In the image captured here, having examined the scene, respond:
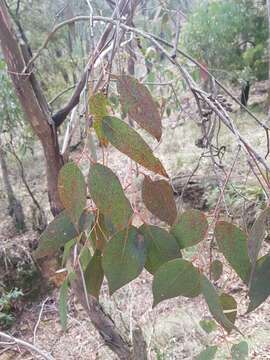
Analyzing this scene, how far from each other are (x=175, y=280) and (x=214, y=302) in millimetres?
35

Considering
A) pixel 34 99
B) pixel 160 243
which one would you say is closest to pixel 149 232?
pixel 160 243

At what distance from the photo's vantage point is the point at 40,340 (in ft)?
5.81

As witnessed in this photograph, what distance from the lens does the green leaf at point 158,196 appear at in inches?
14.9

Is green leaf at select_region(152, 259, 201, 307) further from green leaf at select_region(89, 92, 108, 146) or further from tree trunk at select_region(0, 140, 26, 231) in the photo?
tree trunk at select_region(0, 140, 26, 231)

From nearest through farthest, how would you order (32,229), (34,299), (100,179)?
(100,179) < (34,299) < (32,229)

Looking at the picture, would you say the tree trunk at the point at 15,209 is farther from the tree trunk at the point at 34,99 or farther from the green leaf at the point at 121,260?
the green leaf at the point at 121,260

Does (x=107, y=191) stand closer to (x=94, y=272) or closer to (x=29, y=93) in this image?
(x=94, y=272)

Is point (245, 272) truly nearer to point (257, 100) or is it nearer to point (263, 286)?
point (263, 286)

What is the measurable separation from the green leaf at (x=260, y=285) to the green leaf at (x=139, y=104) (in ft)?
0.45

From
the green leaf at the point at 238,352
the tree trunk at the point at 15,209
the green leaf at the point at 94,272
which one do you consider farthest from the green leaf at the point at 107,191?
the tree trunk at the point at 15,209

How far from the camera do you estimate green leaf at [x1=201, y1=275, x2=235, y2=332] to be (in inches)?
13.4

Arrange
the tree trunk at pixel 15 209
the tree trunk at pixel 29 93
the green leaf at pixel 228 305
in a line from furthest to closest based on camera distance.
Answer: the tree trunk at pixel 15 209 → the tree trunk at pixel 29 93 → the green leaf at pixel 228 305

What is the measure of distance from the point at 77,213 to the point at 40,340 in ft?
5.21

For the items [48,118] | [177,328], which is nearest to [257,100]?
[177,328]
